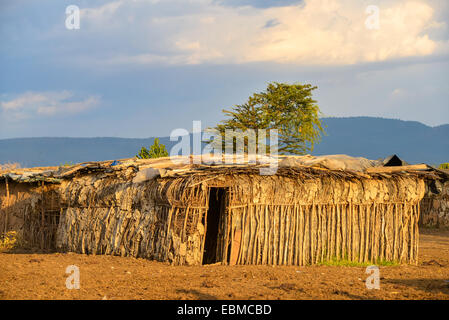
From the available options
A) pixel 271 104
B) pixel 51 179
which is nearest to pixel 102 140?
pixel 271 104

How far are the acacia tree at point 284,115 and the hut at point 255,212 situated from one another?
18138 mm

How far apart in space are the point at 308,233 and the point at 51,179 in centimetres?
691

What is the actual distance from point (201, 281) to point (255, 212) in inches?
108

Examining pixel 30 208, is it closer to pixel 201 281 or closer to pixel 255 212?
pixel 255 212

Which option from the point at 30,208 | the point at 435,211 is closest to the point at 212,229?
the point at 30,208

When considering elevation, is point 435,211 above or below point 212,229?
below

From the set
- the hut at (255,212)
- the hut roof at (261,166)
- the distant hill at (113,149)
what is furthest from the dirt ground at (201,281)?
the distant hill at (113,149)

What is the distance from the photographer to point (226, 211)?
40.0ft

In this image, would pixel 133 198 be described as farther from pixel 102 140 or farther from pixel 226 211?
pixel 102 140

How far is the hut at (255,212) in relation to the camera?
12164 millimetres

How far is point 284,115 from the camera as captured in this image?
33250 millimetres

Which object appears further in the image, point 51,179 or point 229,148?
point 229,148

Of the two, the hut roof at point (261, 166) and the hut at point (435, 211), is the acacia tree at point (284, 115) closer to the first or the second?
the hut at point (435, 211)
